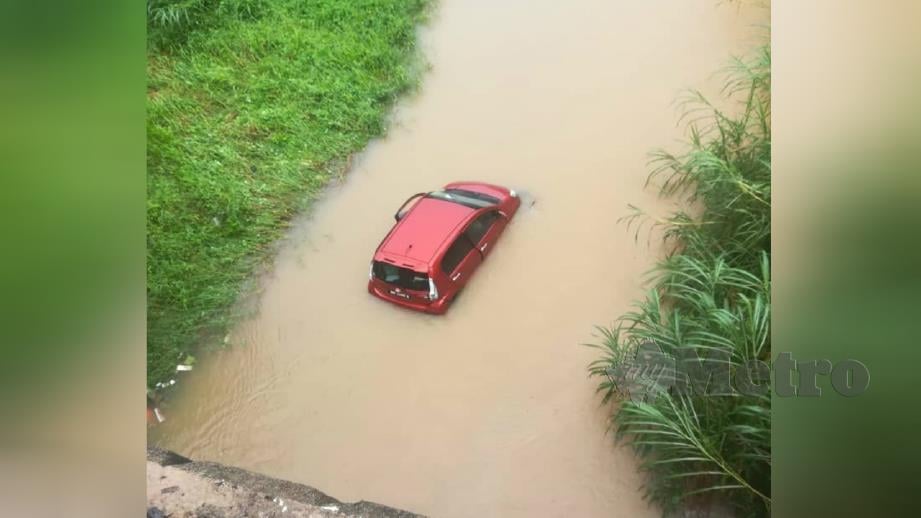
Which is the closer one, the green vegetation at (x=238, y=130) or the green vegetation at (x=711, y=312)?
the green vegetation at (x=711, y=312)

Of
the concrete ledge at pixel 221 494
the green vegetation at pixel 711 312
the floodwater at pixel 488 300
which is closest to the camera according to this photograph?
the green vegetation at pixel 711 312

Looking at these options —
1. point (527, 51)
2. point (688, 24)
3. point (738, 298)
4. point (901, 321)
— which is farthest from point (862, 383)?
point (527, 51)

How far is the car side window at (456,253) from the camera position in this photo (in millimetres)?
1550

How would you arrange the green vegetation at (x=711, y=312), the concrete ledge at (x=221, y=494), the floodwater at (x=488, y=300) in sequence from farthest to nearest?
the concrete ledge at (x=221, y=494)
the floodwater at (x=488, y=300)
the green vegetation at (x=711, y=312)

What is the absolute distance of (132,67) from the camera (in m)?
1.43

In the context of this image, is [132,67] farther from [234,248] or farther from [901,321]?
[901,321]

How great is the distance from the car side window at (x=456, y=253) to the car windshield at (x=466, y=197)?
84 mm

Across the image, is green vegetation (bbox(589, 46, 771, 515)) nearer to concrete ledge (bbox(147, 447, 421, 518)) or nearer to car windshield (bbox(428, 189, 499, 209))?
car windshield (bbox(428, 189, 499, 209))

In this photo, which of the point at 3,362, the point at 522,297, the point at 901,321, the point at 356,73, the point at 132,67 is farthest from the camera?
the point at 356,73

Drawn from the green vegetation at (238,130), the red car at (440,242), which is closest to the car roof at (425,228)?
the red car at (440,242)

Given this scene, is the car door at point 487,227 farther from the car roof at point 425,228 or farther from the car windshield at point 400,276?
the car windshield at point 400,276

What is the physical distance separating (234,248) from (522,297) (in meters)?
0.75

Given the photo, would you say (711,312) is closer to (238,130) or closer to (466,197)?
(466,197)

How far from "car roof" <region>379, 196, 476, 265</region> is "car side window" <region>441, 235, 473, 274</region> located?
27mm
